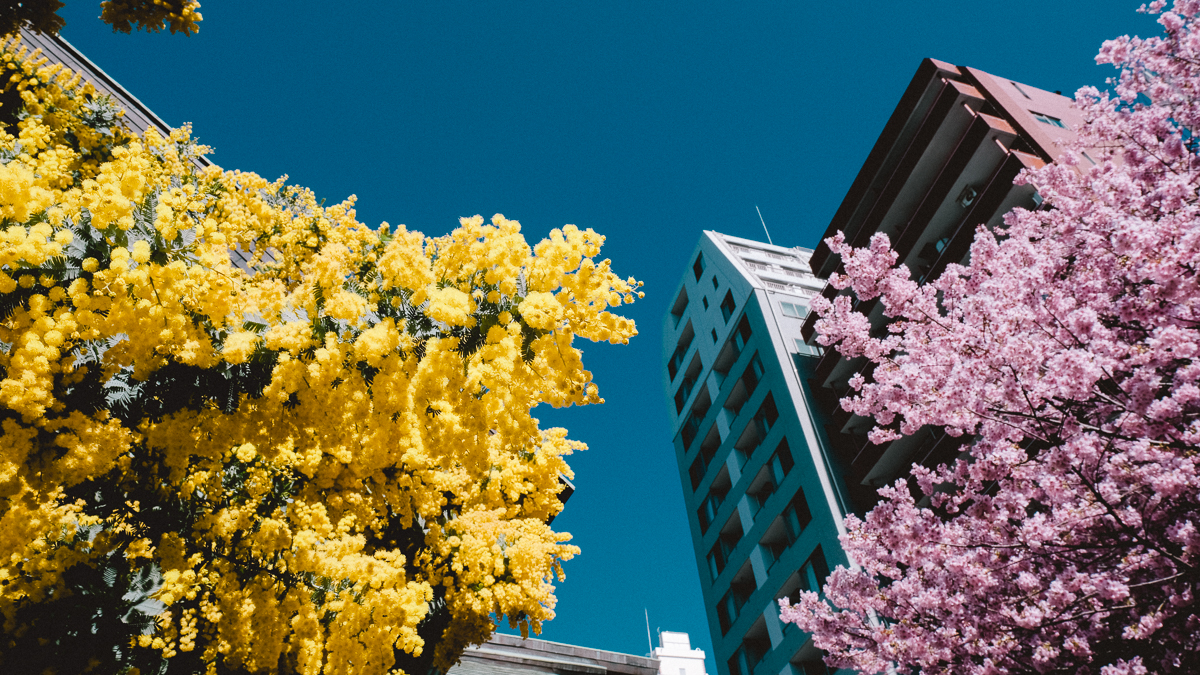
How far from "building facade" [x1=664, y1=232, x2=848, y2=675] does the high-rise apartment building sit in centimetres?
7

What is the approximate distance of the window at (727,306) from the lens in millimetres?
30353

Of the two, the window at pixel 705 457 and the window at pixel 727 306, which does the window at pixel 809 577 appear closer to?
the window at pixel 705 457

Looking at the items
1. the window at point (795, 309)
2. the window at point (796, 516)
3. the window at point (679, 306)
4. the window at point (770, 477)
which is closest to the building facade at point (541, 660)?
the window at point (796, 516)

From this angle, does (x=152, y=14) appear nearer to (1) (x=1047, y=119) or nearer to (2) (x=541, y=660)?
(2) (x=541, y=660)

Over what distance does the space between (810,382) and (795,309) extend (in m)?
4.85

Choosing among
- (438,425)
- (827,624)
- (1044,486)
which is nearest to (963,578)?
(1044,486)

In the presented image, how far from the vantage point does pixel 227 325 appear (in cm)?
533

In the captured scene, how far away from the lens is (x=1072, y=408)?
21.4 ft

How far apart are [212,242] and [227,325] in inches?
39.7

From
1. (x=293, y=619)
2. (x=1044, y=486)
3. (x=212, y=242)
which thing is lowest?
(x=293, y=619)

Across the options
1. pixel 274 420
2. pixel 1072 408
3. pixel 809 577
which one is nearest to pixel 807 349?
pixel 809 577

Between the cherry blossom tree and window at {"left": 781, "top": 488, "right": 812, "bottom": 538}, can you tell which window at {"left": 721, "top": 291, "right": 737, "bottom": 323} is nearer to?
window at {"left": 781, "top": 488, "right": 812, "bottom": 538}

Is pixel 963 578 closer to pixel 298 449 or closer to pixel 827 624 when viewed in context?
pixel 827 624

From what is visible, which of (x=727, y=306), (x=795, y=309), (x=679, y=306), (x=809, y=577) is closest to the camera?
(x=809, y=577)
